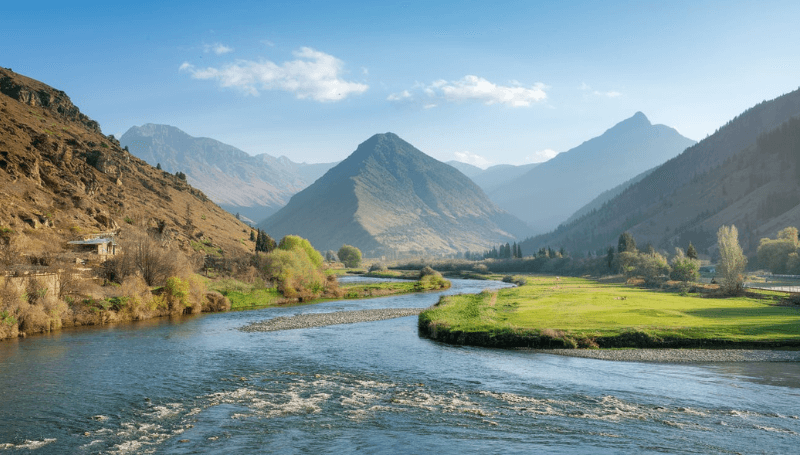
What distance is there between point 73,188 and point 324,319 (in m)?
72.4

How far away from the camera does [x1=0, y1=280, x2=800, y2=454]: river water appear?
88.4 feet

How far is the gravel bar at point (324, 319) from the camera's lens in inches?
2736

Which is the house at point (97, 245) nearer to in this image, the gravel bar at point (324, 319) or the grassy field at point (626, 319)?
the gravel bar at point (324, 319)

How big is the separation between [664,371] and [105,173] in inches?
5588

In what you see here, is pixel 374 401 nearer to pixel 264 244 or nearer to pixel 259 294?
pixel 259 294

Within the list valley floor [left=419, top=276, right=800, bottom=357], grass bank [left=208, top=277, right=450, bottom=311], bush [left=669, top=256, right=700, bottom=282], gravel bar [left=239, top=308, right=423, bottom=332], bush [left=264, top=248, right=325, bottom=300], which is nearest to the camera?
valley floor [left=419, top=276, right=800, bottom=357]

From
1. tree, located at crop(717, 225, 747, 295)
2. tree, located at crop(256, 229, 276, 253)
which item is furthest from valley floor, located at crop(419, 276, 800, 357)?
tree, located at crop(256, 229, 276, 253)

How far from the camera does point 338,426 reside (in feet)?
97.0

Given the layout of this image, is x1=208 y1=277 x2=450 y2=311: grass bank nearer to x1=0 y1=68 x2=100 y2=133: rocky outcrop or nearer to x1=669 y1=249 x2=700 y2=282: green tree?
x1=669 y1=249 x2=700 y2=282: green tree

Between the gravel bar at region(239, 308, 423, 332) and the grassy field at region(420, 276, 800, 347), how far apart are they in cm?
935

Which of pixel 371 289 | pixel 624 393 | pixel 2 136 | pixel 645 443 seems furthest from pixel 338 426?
pixel 2 136

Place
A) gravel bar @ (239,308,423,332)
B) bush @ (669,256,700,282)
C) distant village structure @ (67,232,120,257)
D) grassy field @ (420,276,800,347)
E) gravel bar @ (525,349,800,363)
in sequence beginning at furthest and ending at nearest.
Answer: bush @ (669,256,700,282), distant village structure @ (67,232,120,257), gravel bar @ (239,308,423,332), grassy field @ (420,276,800,347), gravel bar @ (525,349,800,363)

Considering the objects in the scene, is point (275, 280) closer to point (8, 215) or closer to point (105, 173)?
point (8, 215)

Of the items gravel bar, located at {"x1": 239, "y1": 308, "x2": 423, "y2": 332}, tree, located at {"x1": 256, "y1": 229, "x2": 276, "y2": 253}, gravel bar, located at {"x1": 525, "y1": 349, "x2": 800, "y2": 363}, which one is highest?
tree, located at {"x1": 256, "y1": 229, "x2": 276, "y2": 253}
